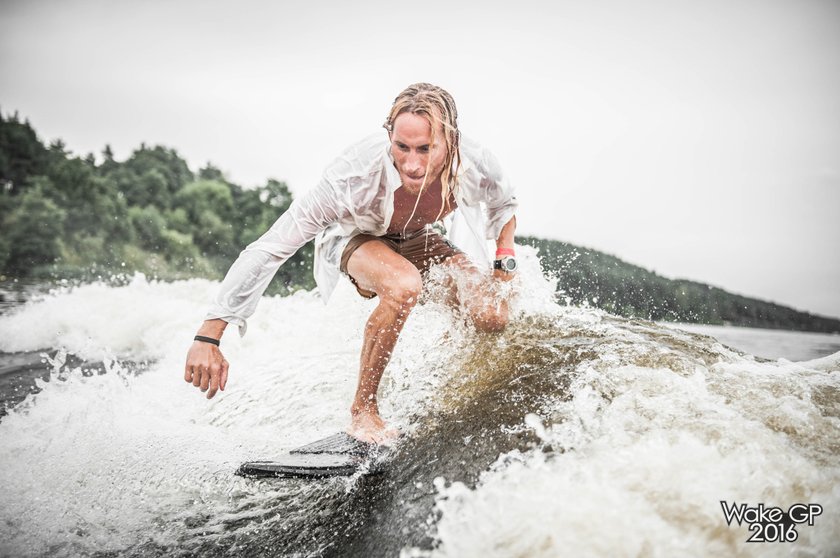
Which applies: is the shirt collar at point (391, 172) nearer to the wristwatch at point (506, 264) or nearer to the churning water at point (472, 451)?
the wristwatch at point (506, 264)

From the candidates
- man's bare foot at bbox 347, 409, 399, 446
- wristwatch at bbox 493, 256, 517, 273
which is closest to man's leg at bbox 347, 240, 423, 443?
man's bare foot at bbox 347, 409, 399, 446

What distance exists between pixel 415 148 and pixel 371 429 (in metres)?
1.61

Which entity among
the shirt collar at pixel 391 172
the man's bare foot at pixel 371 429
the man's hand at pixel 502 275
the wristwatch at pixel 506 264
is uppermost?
the shirt collar at pixel 391 172

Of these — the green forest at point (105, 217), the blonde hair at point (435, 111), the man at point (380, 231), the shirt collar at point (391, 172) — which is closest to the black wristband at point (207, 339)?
the man at point (380, 231)

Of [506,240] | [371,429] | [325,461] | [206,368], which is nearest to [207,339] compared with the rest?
[206,368]

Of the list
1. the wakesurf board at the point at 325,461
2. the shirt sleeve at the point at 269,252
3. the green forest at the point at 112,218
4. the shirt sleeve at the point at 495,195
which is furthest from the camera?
the green forest at the point at 112,218

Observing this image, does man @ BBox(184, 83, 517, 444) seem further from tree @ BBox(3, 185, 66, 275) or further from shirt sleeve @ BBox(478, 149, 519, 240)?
tree @ BBox(3, 185, 66, 275)

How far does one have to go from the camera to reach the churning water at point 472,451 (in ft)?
5.74

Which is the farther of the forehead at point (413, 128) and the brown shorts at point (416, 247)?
the brown shorts at point (416, 247)

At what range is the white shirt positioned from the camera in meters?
2.80

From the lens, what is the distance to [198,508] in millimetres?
2564

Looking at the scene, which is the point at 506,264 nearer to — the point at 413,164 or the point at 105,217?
the point at 413,164

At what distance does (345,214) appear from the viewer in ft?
10.6

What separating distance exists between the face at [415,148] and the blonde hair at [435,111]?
0.09 feet
